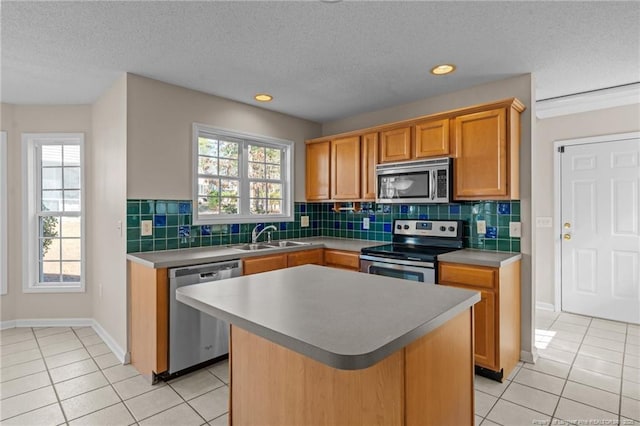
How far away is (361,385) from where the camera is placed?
1131 mm

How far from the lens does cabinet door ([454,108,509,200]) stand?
2.74 metres

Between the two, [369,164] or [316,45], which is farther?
[369,164]

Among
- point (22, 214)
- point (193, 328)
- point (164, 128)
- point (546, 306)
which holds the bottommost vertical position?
point (546, 306)

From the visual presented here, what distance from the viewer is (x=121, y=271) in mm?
2926

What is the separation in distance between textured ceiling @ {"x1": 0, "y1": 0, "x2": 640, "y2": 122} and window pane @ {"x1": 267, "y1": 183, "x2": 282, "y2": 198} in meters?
1.17

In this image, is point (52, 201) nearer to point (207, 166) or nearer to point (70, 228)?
point (70, 228)

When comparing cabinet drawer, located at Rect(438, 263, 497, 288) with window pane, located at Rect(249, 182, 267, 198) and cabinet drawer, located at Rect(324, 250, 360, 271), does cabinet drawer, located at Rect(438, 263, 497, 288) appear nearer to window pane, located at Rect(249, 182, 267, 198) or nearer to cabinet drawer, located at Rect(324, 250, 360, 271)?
cabinet drawer, located at Rect(324, 250, 360, 271)

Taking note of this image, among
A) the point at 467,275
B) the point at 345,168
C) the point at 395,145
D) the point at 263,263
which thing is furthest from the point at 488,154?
the point at 263,263

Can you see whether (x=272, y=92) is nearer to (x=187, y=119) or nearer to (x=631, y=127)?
(x=187, y=119)

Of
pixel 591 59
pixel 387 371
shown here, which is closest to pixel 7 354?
pixel 387 371

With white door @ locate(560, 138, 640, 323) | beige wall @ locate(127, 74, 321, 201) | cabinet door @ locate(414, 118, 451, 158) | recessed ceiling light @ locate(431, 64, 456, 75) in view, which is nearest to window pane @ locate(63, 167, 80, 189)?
beige wall @ locate(127, 74, 321, 201)

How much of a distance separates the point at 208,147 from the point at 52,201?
203cm

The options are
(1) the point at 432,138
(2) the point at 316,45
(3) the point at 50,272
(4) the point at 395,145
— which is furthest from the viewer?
(3) the point at 50,272

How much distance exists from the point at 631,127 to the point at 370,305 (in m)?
3.92
